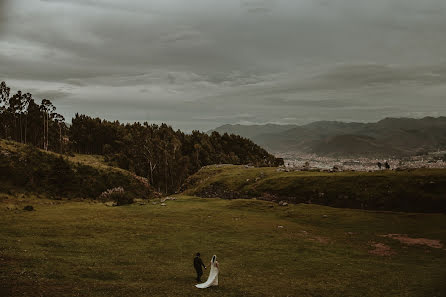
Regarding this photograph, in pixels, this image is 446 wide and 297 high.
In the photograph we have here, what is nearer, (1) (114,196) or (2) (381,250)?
(2) (381,250)

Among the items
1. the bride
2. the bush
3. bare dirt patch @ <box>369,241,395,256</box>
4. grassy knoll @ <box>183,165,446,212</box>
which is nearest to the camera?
the bride

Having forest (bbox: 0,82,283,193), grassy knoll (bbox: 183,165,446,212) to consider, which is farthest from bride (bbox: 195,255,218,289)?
forest (bbox: 0,82,283,193)

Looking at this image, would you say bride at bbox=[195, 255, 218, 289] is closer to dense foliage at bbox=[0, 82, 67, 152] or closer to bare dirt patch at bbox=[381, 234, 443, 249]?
bare dirt patch at bbox=[381, 234, 443, 249]

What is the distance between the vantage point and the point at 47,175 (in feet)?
254

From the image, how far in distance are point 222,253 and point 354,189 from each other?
41.8 metres

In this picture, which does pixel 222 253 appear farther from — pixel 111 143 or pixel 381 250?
pixel 111 143

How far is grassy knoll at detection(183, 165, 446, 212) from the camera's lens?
59.9 m

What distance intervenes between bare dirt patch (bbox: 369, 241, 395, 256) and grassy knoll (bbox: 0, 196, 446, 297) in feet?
0.84

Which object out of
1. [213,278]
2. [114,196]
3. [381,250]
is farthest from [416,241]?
[114,196]

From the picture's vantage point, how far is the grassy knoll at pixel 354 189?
59.9 m

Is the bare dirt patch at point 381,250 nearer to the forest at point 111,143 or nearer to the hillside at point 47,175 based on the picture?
the hillside at point 47,175

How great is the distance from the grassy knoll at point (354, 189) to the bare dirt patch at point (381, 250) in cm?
2151

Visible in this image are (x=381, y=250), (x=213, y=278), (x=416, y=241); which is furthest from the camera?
(x=416, y=241)

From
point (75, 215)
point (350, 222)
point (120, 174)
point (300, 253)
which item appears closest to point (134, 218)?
point (75, 215)
